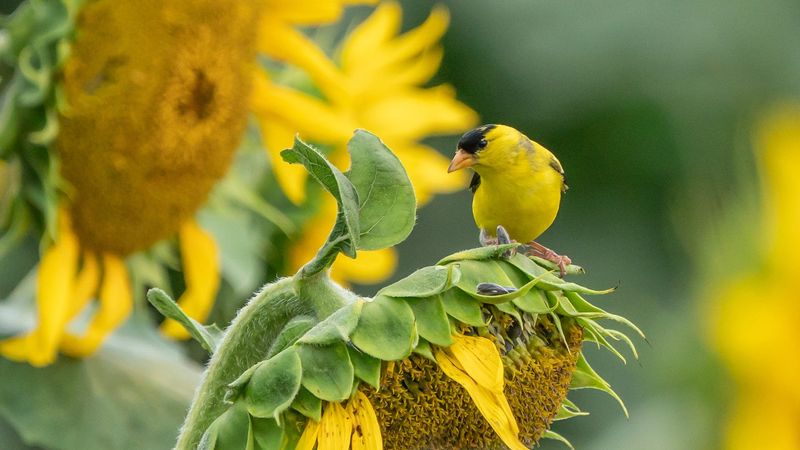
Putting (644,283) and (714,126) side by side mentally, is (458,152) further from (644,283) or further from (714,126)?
(714,126)

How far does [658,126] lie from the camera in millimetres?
2527

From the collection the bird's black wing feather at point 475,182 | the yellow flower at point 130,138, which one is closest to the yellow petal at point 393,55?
the yellow flower at point 130,138

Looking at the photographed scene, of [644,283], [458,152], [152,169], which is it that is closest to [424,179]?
[152,169]

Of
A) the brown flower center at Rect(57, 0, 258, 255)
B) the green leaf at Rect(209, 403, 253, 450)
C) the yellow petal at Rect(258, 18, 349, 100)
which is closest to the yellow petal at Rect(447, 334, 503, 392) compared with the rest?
the green leaf at Rect(209, 403, 253, 450)

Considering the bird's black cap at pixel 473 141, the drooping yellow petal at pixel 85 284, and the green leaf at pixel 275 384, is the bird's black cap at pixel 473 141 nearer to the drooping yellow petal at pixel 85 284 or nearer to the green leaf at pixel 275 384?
the green leaf at pixel 275 384

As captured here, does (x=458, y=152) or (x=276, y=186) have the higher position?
(x=458, y=152)

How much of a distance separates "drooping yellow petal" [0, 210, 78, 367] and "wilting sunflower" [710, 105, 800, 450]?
20.0 inches

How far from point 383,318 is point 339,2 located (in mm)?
704

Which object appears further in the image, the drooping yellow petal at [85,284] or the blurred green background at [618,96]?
the blurred green background at [618,96]

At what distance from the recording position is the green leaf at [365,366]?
77cm

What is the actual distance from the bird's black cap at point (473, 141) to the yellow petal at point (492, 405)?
0.39 ft

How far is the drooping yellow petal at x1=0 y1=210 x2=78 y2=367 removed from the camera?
1285 mm

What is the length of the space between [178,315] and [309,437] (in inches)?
3.9

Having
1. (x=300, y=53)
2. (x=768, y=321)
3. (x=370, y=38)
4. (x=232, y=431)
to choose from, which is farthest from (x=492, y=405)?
(x=370, y=38)
